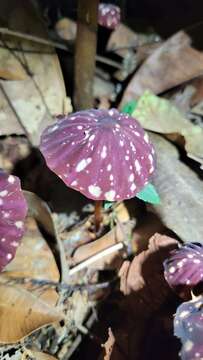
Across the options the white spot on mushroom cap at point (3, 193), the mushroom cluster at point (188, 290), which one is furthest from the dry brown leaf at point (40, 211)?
the mushroom cluster at point (188, 290)

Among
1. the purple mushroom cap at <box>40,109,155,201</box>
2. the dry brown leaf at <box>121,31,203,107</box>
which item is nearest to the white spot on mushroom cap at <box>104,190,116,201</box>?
the purple mushroom cap at <box>40,109,155,201</box>

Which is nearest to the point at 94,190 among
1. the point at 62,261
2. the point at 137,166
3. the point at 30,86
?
the point at 137,166

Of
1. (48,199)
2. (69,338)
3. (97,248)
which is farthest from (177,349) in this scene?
(48,199)

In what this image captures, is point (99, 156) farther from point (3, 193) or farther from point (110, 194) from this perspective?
point (3, 193)

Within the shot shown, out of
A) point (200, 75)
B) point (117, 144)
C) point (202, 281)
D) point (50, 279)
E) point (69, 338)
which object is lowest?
point (69, 338)

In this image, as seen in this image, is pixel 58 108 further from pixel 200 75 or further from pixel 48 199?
pixel 200 75

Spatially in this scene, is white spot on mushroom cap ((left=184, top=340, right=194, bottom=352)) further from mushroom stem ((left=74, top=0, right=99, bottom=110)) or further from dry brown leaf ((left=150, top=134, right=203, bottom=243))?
mushroom stem ((left=74, top=0, right=99, bottom=110))
